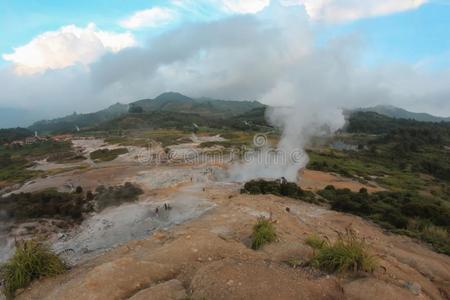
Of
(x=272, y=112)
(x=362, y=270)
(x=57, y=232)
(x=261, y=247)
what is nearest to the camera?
(x=362, y=270)

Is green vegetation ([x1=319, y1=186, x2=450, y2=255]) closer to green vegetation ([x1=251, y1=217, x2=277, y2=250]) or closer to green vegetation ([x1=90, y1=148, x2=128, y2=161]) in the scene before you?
green vegetation ([x1=251, y1=217, x2=277, y2=250])

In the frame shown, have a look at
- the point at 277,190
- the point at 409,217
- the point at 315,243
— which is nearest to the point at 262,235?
the point at 315,243

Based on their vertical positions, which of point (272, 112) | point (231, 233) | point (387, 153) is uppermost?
point (272, 112)

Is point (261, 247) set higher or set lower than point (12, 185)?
higher

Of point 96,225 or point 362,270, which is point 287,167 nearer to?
point 96,225

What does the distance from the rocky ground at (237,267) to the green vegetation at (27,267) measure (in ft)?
0.83

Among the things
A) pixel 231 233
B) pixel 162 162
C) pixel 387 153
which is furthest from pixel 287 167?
pixel 387 153

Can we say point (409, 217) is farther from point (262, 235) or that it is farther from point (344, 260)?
point (344, 260)

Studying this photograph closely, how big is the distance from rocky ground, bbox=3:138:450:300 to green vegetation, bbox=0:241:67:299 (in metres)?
0.25

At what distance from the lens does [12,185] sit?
41.7 metres

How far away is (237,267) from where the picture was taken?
31.4ft

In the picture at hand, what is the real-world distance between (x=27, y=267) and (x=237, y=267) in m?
5.68

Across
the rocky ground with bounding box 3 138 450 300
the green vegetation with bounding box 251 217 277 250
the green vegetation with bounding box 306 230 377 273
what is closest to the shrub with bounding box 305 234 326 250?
the rocky ground with bounding box 3 138 450 300

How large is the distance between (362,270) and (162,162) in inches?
1527
